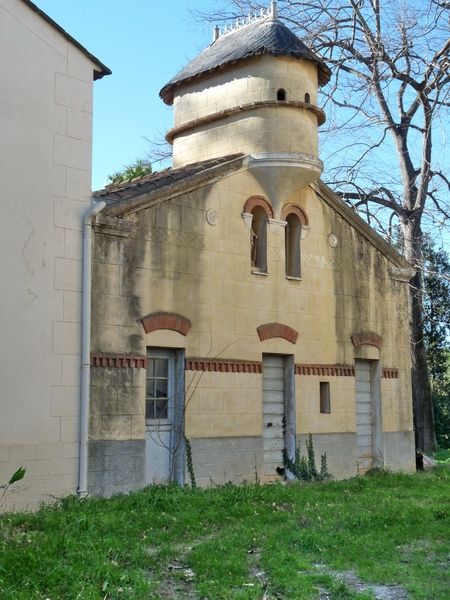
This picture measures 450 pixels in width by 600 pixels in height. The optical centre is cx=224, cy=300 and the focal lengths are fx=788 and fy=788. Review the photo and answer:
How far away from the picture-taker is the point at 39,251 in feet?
39.8

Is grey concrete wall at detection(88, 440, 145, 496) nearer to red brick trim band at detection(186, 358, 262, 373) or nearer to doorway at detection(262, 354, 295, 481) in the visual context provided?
red brick trim band at detection(186, 358, 262, 373)

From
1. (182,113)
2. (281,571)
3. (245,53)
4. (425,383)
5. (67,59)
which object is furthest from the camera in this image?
(425,383)

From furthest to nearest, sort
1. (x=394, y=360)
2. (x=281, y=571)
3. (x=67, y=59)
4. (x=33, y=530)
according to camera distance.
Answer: (x=394, y=360), (x=67, y=59), (x=33, y=530), (x=281, y=571)

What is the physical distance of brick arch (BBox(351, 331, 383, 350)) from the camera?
17.8 m

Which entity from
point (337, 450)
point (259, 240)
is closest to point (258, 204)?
point (259, 240)

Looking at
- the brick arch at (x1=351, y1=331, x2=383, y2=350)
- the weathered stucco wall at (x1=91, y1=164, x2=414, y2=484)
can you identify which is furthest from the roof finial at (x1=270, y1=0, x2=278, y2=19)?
the brick arch at (x1=351, y1=331, x2=383, y2=350)

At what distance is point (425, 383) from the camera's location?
26094 mm

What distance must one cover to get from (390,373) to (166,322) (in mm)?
7111

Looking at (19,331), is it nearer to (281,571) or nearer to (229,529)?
(229,529)

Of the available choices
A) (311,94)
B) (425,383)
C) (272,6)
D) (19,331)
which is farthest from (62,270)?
(425,383)

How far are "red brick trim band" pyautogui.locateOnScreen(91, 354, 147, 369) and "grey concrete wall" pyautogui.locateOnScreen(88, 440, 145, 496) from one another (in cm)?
123

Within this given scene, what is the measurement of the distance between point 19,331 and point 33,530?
3.09m

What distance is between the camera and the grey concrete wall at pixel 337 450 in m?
16.5

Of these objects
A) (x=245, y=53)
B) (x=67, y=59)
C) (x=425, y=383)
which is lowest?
(x=425, y=383)
